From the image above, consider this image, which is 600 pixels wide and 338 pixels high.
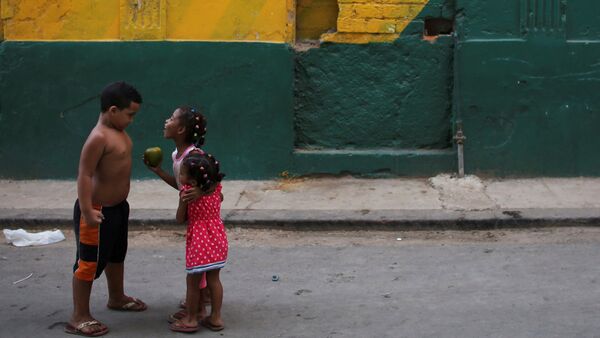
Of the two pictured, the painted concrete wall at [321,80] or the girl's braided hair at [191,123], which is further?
the painted concrete wall at [321,80]

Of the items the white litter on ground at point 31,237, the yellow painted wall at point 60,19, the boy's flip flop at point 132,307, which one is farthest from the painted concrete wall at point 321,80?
the boy's flip flop at point 132,307

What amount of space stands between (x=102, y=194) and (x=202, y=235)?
2.13 ft

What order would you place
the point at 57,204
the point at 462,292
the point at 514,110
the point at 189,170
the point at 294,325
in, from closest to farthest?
the point at 189,170
the point at 294,325
the point at 462,292
the point at 57,204
the point at 514,110

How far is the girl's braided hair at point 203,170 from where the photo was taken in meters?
5.31

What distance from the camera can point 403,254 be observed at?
282 inches

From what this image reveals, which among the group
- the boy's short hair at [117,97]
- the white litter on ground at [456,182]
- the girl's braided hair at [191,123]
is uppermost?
the boy's short hair at [117,97]

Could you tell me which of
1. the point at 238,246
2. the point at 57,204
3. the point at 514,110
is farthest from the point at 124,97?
the point at 514,110

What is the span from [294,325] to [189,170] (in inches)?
44.9

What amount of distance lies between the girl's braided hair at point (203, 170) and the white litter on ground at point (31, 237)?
271 centimetres

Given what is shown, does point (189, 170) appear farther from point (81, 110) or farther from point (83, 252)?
point (81, 110)

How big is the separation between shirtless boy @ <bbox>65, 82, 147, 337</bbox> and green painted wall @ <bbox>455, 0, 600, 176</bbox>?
4422 millimetres

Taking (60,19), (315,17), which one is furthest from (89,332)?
(315,17)

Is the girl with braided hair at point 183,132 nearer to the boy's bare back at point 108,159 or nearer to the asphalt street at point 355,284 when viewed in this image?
the boy's bare back at point 108,159

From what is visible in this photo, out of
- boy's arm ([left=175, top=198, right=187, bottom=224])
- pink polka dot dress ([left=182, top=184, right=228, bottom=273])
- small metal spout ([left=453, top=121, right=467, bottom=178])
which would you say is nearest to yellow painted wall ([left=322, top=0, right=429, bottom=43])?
small metal spout ([left=453, top=121, right=467, bottom=178])
